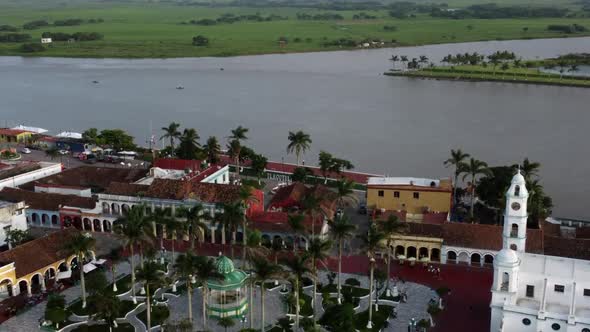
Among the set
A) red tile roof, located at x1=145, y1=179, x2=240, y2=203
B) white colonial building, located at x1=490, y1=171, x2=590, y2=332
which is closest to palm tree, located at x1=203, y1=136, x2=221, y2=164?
red tile roof, located at x1=145, y1=179, x2=240, y2=203

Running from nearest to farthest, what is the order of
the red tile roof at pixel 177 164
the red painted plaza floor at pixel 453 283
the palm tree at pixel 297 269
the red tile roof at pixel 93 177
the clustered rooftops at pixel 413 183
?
1. the palm tree at pixel 297 269
2. the red painted plaza floor at pixel 453 283
3. the clustered rooftops at pixel 413 183
4. the red tile roof at pixel 93 177
5. the red tile roof at pixel 177 164

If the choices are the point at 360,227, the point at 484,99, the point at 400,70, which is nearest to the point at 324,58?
the point at 400,70

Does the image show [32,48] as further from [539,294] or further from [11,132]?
[539,294]

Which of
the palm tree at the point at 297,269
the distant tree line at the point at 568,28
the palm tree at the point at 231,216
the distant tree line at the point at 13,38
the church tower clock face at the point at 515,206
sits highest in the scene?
the distant tree line at the point at 568,28

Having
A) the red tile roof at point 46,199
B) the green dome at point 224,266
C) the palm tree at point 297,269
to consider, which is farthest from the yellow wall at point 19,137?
the palm tree at point 297,269

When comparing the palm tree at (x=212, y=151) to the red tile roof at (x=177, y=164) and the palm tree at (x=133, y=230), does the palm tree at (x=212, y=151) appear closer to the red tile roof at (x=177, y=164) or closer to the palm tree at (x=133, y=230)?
the red tile roof at (x=177, y=164)

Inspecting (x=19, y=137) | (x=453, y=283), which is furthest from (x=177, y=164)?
(x=19, y=137)
